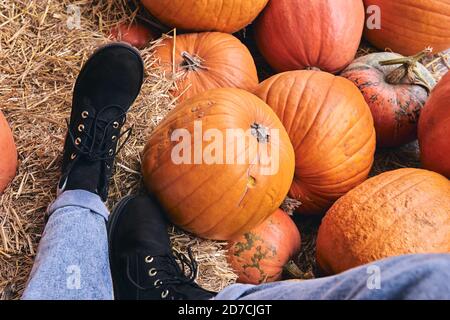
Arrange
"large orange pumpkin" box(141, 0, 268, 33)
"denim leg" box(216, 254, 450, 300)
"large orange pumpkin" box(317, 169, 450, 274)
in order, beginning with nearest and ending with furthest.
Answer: "denim leg" box(216, 254, 450, 300) → "large orange pumpkin" box(317, 169, 450, 274) → "large orange pumpkin" box(141, 0, 268, 33)

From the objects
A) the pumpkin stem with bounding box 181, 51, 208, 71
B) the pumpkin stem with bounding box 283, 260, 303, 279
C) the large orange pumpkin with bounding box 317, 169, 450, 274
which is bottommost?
the pumpkin stem with bounding box 283, 260, 303, 279

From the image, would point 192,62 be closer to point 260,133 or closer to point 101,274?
point 260,133

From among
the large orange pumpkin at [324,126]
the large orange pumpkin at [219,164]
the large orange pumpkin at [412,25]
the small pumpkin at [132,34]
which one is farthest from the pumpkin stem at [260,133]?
the large orange pumpkin at [412,25]

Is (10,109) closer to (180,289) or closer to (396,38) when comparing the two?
(180,289)

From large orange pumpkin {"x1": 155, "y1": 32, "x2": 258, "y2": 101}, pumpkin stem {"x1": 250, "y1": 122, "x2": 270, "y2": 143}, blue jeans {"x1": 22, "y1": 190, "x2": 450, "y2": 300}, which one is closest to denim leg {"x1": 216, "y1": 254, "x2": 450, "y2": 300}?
blue jeans {"x1": 22, "y1": 190, "x2": 450, "y2": 300}

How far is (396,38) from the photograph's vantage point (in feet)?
7.45

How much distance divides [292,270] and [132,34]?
106 centimetres

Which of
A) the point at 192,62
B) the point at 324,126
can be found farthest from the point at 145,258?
the point at 192,62

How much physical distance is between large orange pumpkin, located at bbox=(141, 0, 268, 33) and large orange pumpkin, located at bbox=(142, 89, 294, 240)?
47 centimetres

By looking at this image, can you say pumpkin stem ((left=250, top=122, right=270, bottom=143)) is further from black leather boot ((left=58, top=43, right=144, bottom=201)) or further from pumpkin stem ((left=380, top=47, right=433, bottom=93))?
pumpkin stem ((left=380, top=47, right=433, bottom=93))

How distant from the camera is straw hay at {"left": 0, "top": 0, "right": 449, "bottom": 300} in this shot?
5.19 feet

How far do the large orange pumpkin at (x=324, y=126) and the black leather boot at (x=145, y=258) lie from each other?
511 mm

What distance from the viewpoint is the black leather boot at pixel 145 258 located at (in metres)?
1.47
